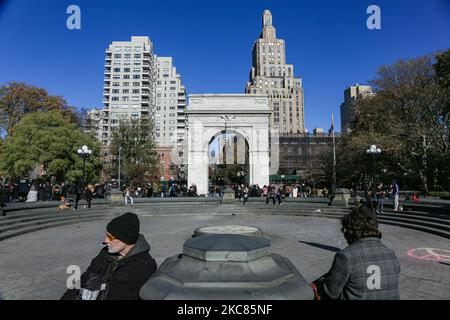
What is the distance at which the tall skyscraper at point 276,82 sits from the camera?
4700 inches

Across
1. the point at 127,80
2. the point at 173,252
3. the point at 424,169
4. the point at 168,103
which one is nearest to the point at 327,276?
the point at 173,252

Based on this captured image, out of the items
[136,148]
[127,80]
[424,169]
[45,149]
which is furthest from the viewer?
[127,80]

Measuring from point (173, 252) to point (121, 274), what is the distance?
Result: 20.4ft

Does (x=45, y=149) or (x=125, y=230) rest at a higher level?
(x=45, y=149)

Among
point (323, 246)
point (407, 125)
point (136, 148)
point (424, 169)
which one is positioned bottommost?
point (323, 246)

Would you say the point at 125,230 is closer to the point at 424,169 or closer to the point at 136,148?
the point at 424,169

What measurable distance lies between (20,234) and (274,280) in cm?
1260

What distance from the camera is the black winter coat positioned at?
2.27 metres

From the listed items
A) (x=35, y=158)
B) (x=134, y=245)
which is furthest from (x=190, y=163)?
(x=134, y=245)

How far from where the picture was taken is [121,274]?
2334 mm

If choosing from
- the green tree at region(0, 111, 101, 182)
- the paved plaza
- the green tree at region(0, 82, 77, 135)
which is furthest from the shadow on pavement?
the green tree at region(0, 82, 77, 135)

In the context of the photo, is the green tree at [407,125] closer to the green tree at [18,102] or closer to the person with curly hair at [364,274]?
the person with curly hair at [364,274]

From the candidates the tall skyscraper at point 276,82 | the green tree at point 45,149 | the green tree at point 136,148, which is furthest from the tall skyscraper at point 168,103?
the green tree at point 45,149
